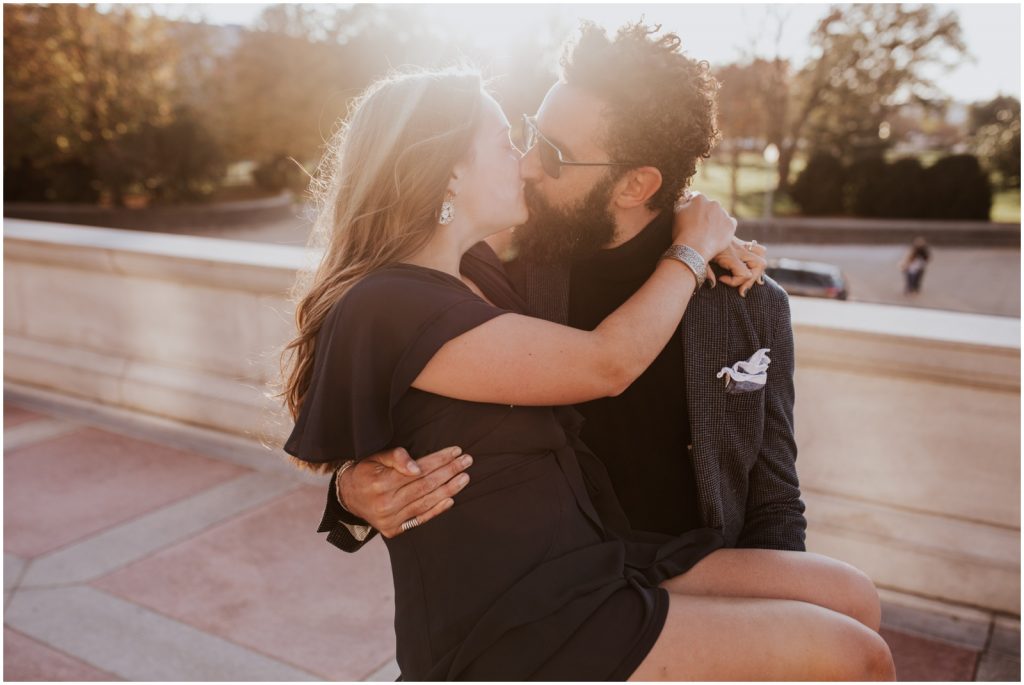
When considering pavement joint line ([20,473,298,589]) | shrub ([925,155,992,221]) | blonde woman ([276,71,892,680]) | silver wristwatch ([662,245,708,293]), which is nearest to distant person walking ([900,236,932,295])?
shrub ([925,155,992,221])

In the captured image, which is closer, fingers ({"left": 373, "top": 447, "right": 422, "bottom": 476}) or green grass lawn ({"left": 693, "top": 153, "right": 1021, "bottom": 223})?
fingers ({"left": 373, "top": 447, "right": 422, "bottom": 476})

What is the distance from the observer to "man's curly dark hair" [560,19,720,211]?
7.82 feet

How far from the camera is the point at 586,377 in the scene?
1.91 m

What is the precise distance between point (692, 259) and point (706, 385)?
36 cm

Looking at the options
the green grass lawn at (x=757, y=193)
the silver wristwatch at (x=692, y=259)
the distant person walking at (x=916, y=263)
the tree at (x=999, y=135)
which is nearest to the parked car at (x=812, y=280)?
the distant person walking at (x=916, y=263)

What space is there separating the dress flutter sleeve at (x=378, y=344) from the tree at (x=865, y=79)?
30.2m

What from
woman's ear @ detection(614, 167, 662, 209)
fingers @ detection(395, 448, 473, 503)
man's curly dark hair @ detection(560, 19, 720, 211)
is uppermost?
man's curly dark hair @ detection(560, 19, 720, 211)

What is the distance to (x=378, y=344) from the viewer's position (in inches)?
73.1

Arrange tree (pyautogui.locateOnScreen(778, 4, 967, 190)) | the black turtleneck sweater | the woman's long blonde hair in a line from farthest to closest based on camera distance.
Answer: tree (pyautogui.locateOnScreen(778, 4, 967, 190)) → the black turtleneck sweater → the woman's long blonde hair

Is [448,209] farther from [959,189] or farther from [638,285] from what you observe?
[959,189]

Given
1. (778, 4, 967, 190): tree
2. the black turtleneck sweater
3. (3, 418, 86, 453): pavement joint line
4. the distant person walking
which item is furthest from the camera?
(778, 4, 967, 190): tree

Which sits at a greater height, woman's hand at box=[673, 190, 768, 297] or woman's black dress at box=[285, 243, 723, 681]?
woman's hand at box=[673, 190, 768, 297]

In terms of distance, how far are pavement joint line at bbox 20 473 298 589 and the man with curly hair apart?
94.5 inches

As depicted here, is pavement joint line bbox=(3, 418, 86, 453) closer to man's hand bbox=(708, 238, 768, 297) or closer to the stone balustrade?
the stone balustrade
